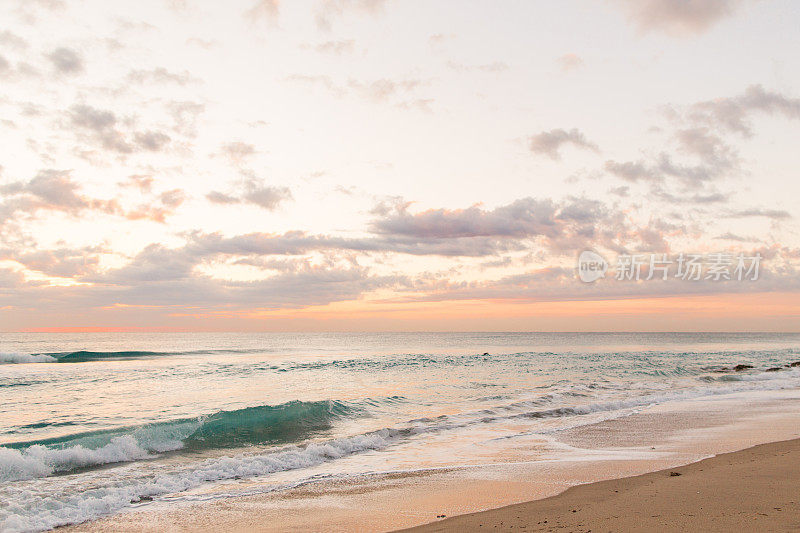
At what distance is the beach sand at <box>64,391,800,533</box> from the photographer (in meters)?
6.09

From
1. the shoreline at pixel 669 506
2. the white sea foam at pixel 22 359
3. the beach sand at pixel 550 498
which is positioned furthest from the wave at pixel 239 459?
the white sea foam at pixel 22 359

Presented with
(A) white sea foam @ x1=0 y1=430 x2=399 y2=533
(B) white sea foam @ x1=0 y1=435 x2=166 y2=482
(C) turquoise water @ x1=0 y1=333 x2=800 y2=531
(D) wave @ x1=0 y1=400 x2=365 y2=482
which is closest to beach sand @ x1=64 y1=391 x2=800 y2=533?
(A) white sea foam @ x1=0 y1=430 x2=399 y2=533

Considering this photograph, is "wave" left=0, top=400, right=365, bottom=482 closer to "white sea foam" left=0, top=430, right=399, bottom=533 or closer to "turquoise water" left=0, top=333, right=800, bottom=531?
"turquoise water" left=0, top=333, right=800, bottom=531

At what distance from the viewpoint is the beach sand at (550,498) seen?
609cm

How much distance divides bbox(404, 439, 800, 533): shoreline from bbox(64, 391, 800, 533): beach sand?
0.04 feet

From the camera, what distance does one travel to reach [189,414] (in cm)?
1756

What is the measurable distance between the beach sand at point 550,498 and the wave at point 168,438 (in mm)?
4353

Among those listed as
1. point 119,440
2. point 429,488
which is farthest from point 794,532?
point 119,440

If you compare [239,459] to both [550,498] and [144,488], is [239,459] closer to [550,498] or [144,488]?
[144,488]

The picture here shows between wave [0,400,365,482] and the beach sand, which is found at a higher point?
the beach sand

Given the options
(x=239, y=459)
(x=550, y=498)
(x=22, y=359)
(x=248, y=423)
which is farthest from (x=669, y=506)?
(x=22, y=359)

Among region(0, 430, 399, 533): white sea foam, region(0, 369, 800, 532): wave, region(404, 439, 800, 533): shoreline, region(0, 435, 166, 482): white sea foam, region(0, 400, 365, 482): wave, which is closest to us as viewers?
region(404, 439, 800, 533): shoreline

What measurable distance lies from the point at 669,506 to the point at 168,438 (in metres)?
12.5

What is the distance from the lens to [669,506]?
21.2 feet
